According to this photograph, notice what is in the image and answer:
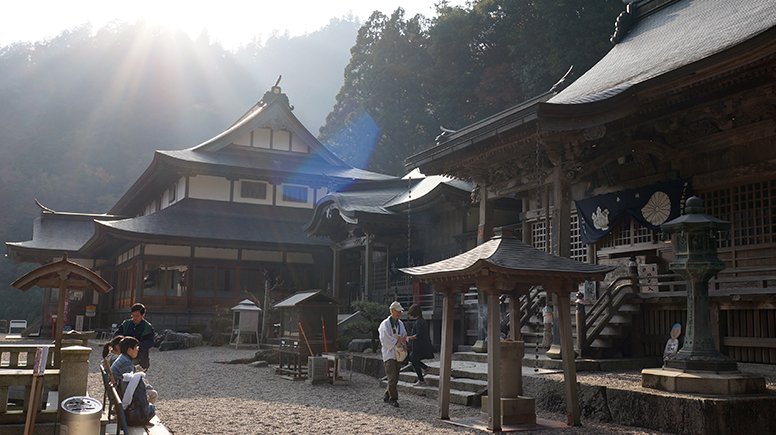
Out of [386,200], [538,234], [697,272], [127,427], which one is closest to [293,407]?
[127,427]

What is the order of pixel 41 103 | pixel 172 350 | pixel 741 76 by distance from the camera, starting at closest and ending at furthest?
pixel 741 76, pixel 172 350, pixel 41 103

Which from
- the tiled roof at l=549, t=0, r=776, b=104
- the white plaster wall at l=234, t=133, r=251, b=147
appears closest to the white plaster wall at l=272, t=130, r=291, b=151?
the white plaster wall at l=234, t=133, r=251, b=147

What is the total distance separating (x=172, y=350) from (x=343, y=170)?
42.1ft

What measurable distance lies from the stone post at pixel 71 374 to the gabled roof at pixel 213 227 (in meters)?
15.8

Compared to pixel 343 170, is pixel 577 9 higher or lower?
higher

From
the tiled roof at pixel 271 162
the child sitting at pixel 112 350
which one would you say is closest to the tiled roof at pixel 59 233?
the tiled roof at pixel 271 162

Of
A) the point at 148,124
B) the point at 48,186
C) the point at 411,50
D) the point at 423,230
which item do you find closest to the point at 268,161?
the point at 423,230

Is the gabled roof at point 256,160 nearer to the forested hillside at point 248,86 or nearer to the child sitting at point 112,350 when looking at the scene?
the forested hillside at point 248,86

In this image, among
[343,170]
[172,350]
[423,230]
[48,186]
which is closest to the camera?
[172,350]

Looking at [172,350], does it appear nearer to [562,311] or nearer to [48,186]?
[562,311]

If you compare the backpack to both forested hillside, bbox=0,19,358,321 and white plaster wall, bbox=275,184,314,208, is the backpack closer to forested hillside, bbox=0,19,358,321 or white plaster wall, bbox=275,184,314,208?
white plaster wall, bbox=275,184,314,208

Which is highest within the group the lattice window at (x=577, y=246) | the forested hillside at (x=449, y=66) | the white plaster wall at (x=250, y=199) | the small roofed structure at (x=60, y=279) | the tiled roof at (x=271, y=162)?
the forested hillside at (x=449, y=66)

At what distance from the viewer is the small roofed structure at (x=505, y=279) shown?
6945mm

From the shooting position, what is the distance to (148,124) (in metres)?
63.0
